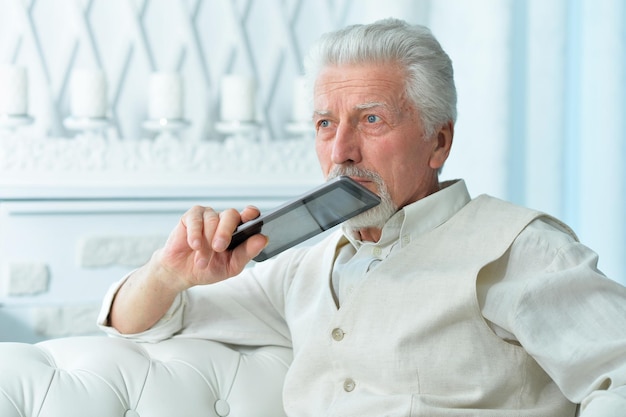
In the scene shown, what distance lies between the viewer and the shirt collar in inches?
46.9

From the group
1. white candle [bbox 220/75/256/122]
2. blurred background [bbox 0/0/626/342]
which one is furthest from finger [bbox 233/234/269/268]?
white candle [bbox 220/75/256/122]

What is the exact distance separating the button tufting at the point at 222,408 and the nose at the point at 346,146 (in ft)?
1.11

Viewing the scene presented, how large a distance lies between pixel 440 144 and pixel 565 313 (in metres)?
0.32

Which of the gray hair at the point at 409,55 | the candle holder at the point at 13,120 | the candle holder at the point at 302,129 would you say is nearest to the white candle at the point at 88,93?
the candle holder at the point at 13,120

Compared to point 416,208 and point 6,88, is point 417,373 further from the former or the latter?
point 6,88

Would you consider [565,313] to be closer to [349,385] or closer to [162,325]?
[349,385]

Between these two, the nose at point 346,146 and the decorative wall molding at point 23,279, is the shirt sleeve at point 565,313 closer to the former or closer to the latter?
the nose at point 346,146

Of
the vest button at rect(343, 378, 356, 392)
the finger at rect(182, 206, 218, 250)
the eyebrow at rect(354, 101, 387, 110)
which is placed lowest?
the vest button at rect(343, 378, 356, 392)

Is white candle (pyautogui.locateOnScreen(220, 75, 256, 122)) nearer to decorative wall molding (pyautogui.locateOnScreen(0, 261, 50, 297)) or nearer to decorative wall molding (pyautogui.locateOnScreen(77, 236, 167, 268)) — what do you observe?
decorative wall molding (pyautogui.locateOnScreen(77, 236, 167, 268))

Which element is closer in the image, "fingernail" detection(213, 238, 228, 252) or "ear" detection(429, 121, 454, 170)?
"fingernail" detection(213, 238, 228, 252)

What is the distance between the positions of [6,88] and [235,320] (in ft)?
3.60

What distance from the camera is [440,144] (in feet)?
4.15

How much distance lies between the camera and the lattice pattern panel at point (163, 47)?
231cm

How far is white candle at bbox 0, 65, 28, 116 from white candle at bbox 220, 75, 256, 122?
1.51ft
